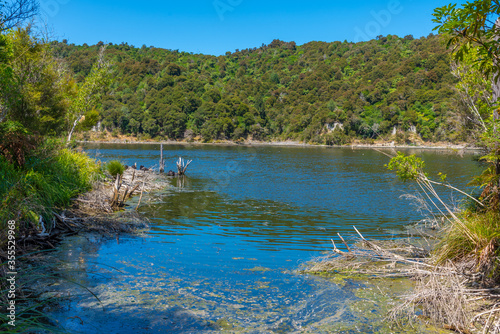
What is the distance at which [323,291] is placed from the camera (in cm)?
763

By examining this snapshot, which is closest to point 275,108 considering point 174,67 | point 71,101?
point 174,67

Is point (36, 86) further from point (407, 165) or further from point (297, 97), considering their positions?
point (297, 97)

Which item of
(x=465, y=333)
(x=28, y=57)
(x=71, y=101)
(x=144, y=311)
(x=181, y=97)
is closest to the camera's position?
(x=465, y=333)

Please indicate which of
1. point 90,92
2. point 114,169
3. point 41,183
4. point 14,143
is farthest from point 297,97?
point 14,143

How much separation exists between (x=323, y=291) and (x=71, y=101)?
2060 centimetres

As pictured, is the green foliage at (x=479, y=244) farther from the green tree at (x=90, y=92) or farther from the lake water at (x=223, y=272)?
the green tree at (x=90, y=92)

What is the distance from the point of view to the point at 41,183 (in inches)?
472

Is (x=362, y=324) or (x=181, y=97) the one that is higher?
(x=181, y=97)

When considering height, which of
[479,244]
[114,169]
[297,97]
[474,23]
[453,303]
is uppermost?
[297,97]

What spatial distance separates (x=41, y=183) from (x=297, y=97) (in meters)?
141

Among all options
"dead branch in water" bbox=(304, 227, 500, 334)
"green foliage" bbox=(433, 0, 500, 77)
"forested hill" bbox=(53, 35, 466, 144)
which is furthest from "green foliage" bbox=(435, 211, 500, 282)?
"forested hill" bbox=(53, 35, 466, 144)

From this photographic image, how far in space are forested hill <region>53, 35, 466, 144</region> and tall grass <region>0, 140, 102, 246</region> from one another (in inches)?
2910

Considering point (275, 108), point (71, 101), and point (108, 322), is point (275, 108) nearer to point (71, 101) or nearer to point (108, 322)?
point (71, 101)

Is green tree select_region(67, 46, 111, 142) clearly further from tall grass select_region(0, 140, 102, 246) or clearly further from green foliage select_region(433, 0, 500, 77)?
green foliage select_region(433, 0, 500, 77)
